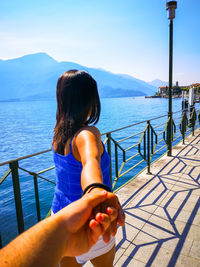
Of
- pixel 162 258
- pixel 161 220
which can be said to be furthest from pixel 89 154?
pixel 161 220

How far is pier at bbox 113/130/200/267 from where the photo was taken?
2.21 metres

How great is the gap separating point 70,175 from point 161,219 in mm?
2333

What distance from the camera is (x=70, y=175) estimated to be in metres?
A: 1.08

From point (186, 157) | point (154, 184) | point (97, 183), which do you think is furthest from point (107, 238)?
point (186, 157)

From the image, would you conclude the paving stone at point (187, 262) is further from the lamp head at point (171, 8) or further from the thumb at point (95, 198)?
the lamp head at point (171, 8)

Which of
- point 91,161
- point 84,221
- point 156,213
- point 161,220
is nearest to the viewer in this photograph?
point 84,221

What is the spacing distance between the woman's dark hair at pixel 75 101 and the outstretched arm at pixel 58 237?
1.89ft

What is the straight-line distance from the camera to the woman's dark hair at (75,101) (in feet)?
3.50

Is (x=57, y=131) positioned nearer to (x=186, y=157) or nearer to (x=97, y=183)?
(x=97, y=183)

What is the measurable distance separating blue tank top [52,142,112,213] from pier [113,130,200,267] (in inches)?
57.5

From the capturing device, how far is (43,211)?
8742 millimetres

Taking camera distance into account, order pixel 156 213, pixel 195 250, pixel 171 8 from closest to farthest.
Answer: pixel 195 250
pixel 156 213
pixel 171 8

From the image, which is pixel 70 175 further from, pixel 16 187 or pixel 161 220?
pixel 161 220

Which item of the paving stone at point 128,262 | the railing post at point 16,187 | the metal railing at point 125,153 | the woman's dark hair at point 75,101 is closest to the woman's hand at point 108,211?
the woman's dark hair at point 75,101
